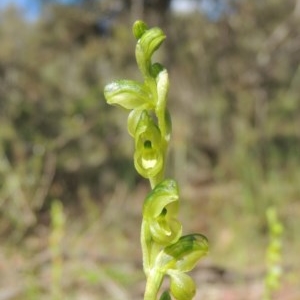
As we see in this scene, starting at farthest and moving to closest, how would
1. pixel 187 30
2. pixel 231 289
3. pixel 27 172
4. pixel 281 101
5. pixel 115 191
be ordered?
pixel 281 101
pixel 187 30
pixel 115 191
pixel 27 172
pixel 231 289

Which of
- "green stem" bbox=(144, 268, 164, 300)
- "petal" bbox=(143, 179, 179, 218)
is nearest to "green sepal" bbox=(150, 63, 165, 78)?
"petal" bbox=(143, 179, 179, 218)

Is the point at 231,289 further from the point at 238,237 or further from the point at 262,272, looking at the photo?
the point at 238,237

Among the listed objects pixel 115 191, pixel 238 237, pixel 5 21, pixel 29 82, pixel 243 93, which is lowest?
pixel 238 237

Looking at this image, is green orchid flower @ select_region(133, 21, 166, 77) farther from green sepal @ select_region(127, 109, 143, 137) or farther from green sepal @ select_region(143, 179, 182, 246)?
green sepal @ select_region(143, 179, 182, 246)

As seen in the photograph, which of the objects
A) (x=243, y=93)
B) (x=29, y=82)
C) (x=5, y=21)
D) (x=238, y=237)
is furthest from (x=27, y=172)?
(x=5, y=21)

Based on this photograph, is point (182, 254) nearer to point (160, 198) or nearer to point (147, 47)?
point (160, 198)

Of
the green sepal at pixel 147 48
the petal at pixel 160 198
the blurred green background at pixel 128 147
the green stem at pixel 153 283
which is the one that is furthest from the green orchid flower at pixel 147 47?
the blurred green background at pixel 128 147

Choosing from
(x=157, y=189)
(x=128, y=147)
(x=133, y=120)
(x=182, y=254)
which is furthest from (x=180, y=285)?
(x=128, y=147)
